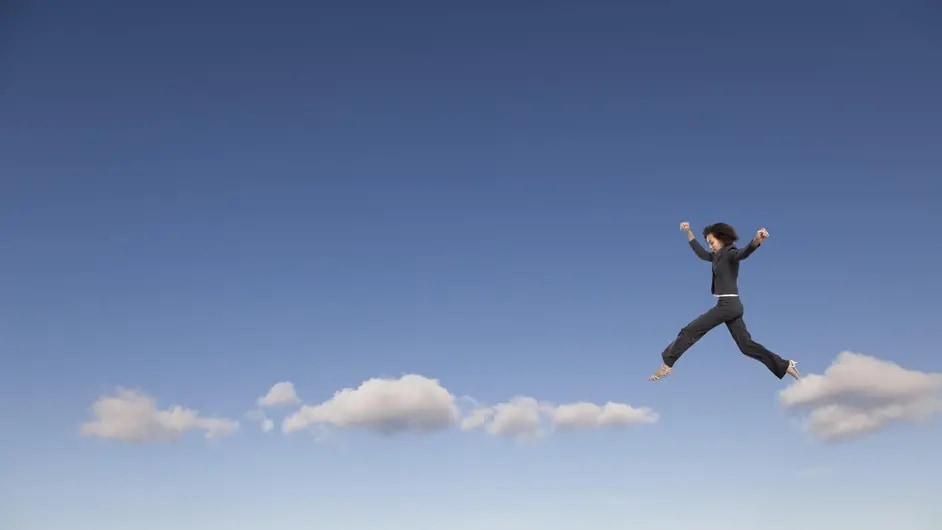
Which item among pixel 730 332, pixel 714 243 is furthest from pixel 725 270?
pixel 730 332

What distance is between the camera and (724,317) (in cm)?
2025

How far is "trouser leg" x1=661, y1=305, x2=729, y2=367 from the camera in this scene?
66.7 feet

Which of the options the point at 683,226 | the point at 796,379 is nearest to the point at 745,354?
the point at 796,379

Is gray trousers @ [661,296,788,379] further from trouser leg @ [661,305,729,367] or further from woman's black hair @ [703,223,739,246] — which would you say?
woman's black hair @ [703,223,739,246]

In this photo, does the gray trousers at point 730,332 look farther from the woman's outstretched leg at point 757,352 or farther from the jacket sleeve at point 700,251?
the jacket sleeve at point 700,251

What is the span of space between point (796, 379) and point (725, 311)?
7.79 ft

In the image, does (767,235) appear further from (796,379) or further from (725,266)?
(796,379)

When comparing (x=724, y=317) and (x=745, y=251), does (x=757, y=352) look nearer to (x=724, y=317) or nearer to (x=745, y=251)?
(x=724, y=317)

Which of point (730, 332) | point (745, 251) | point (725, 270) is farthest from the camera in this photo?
point (730, 332)

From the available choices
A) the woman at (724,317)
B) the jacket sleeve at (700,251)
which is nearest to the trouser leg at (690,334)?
the woman at (724,317)

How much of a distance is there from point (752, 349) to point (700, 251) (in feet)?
9.12

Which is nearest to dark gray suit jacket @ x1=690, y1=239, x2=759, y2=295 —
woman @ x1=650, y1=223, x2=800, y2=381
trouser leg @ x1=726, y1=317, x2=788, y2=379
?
woman @ x1=650, y1=223, x2=800, y2=381

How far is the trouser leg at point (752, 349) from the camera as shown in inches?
797

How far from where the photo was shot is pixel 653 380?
2045cm
